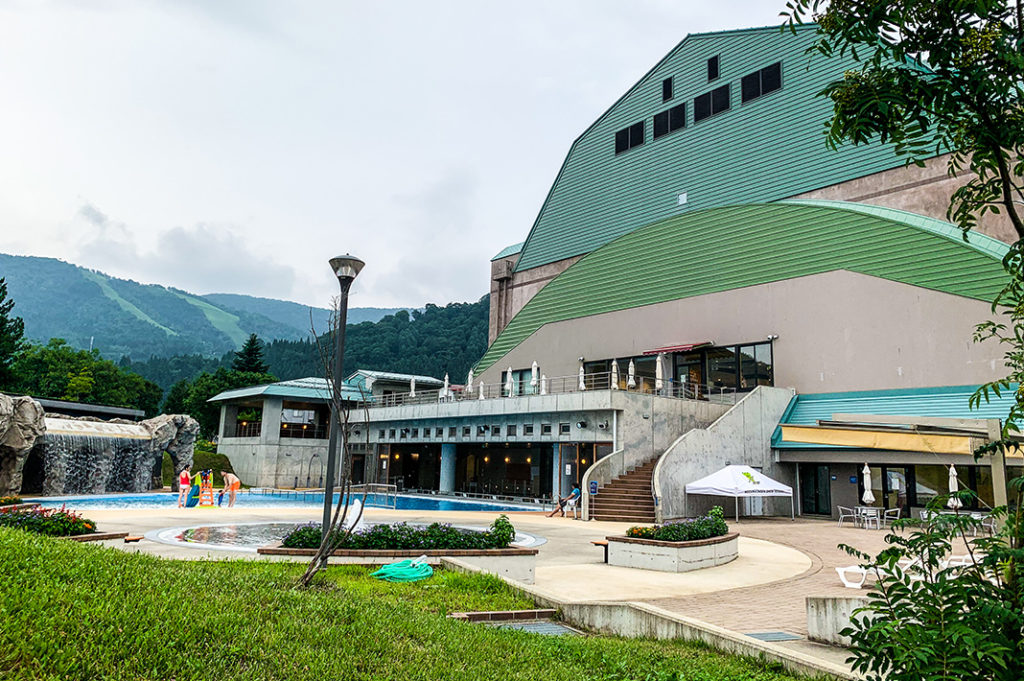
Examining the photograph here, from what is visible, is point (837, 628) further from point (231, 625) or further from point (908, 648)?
point (231, 625)

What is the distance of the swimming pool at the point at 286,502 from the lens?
2970cm

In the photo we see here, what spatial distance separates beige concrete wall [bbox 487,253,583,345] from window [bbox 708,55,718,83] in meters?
→ 13.4

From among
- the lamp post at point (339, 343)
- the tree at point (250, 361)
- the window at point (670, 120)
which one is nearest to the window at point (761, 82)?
the window at point (670, 120)

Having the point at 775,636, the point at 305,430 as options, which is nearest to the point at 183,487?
the point at 305,430

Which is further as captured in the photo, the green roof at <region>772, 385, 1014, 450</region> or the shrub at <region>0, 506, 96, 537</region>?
the green roof at <region>772, 385, 1014, 450</region>

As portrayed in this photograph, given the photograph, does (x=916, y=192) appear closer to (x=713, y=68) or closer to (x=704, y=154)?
(x=704, y=154)

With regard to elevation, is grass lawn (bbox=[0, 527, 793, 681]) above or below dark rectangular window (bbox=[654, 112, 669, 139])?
below

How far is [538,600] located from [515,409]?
2350cm

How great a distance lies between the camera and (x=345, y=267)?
11516 mm

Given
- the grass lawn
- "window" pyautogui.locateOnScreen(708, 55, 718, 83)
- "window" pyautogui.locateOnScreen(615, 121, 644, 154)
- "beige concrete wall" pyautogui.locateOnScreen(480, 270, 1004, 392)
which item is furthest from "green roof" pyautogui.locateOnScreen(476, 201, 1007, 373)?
the grass lawn

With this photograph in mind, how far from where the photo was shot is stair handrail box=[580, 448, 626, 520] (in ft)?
86.1

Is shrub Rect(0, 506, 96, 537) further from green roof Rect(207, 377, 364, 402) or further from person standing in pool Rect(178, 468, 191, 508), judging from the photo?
green roof Rect(207, 377, 364, 402)

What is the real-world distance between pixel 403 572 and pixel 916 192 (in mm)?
29521

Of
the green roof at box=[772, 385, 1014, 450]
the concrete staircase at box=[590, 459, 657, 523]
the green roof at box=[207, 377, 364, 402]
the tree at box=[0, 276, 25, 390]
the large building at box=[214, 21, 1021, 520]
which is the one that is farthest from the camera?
the tree at box=[0, 276, 25, 390]
